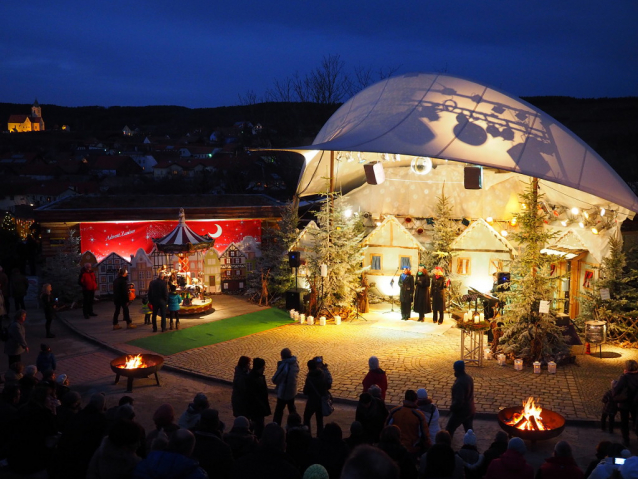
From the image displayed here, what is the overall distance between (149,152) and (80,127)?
4008 centimetres

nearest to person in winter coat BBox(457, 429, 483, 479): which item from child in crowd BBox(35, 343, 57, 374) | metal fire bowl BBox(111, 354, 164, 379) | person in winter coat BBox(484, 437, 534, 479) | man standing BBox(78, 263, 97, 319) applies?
person in winter coat BBox(484, 437, 534, 479)

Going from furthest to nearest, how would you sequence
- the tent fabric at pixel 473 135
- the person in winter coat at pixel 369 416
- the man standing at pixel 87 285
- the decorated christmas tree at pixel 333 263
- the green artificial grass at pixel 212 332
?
1. the decorated christmas tree at pixel 333 263
2. the man standing at pixel 87 285
3. the green artificial grass at pixel 212 332
4. the tent fabric at pixel 473 135
5. the person in winter coat at pixel 369 416

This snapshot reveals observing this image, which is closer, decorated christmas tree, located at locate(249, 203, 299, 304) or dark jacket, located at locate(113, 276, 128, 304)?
dark jacket, located at locate(113, 276, 128, 304)

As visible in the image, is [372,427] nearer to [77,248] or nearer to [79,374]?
[79,374]

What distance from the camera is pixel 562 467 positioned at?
5.30m

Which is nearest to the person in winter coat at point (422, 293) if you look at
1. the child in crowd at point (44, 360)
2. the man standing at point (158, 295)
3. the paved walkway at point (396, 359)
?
the paved walkway at point (396, 359)

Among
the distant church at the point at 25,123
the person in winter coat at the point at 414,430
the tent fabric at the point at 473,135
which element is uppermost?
the distant church at the point at 25,123

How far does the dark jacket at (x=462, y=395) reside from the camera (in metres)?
7.66

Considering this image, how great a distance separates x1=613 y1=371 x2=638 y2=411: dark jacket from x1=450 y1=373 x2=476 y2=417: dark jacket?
218cm

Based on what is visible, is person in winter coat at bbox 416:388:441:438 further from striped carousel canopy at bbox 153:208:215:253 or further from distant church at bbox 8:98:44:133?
distant church at bbox 8:98:44:133

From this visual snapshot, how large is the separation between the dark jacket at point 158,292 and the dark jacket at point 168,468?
9552mm

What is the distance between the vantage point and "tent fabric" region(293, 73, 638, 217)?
12.9 meters

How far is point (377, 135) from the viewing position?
1399 centimetres

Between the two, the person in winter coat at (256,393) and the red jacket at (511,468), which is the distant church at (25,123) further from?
the red jacket at (511,468)
